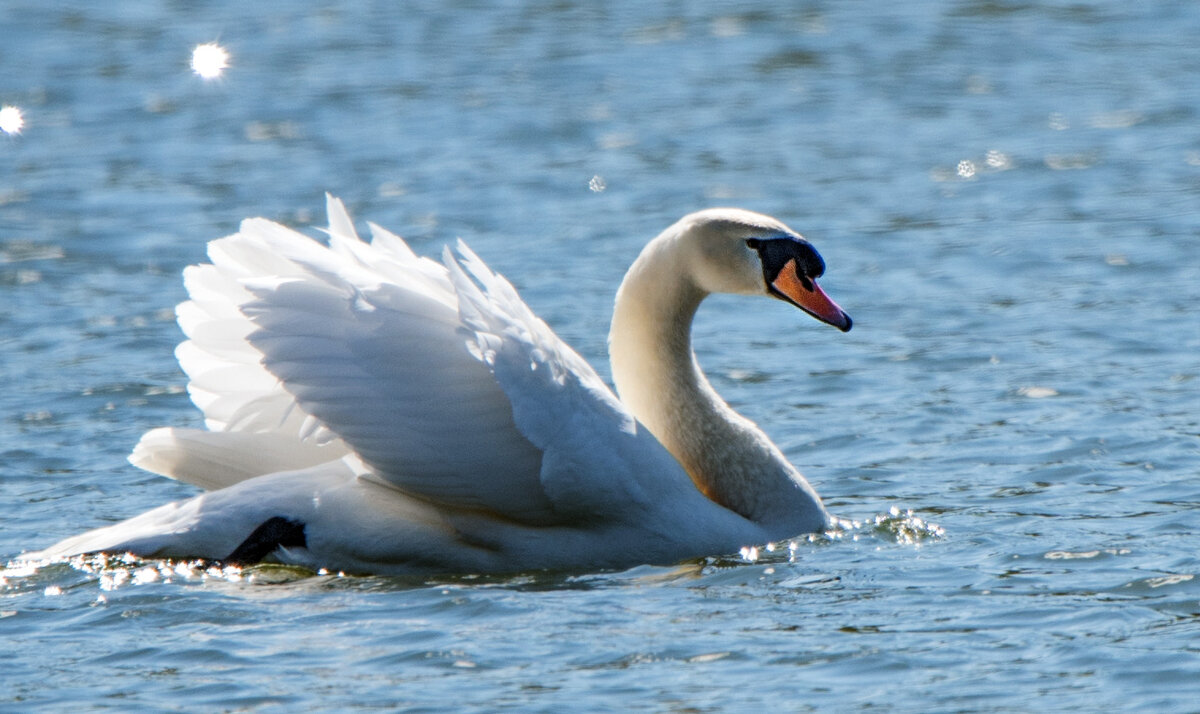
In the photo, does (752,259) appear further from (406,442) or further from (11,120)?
(11,120)

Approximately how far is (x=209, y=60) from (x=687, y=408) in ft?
36.4

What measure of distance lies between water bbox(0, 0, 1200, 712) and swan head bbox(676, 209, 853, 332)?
921mm

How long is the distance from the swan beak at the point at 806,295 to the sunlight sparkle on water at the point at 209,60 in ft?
35.0

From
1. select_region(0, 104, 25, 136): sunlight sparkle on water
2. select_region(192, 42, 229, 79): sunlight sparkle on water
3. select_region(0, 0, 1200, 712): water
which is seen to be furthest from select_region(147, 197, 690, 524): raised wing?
select_region(192, 42, 229, 79): sunlight sparkle on water

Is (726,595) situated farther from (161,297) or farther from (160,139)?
(160,139)

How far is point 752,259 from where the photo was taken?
25.7 feet

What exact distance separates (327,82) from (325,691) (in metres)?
11.7

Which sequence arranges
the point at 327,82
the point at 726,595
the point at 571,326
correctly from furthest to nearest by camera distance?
the point at 327,82
the point at 571,326
the point at 726,595

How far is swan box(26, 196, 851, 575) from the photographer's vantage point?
23.2 feet

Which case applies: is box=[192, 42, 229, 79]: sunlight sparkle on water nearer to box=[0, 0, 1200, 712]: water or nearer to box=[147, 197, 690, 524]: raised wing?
box=[0, 0, 1200, 712]: water

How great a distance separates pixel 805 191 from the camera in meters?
13.7

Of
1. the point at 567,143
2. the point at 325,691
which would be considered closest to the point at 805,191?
the point at 567,143

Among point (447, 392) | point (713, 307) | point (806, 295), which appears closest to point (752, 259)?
point (806, 295)

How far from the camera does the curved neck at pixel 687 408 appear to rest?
25.6 feet
